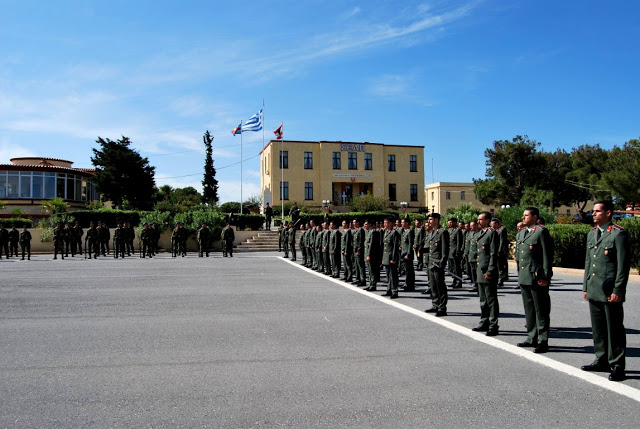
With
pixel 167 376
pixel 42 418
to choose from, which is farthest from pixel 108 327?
pixel 42 418

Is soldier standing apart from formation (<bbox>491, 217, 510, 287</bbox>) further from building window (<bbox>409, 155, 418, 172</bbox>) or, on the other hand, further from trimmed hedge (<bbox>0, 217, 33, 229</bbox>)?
building window (<bbox>409, 155, 418, 172</bbox>)

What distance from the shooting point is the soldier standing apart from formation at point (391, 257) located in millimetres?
11664

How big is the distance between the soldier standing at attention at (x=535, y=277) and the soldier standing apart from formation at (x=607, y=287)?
0.75m

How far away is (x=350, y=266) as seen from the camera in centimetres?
1507

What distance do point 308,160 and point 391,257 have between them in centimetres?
4290

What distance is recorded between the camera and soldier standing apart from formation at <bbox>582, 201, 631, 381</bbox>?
540cm

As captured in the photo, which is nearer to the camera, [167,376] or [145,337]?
[167,376]

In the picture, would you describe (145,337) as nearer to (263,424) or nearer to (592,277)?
(263,424)

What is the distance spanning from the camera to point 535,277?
6.68 meters

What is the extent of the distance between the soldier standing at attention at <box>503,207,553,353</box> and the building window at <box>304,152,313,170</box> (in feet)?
155

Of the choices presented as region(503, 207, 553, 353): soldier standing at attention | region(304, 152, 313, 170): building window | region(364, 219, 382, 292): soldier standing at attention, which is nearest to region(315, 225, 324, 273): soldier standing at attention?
region(364, 219, 382, 292): soldier standing at attention

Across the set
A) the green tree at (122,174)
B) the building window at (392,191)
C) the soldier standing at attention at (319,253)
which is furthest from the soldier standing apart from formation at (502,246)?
the building window at (392,191)

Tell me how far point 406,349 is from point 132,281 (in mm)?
10192

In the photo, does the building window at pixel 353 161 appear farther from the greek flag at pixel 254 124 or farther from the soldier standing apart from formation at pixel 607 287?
the soldier standing apart from formation at pixel 607 287
